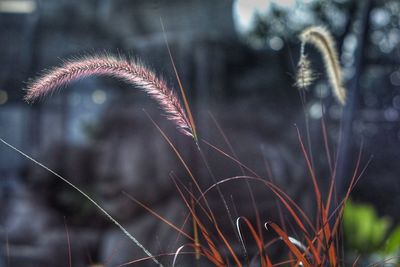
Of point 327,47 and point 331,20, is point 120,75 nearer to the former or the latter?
point 327,47

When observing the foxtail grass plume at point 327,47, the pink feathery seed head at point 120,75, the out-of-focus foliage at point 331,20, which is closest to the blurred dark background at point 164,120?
the out-of-focus foliage at point 331,20

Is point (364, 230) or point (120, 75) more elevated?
point (120, 75)

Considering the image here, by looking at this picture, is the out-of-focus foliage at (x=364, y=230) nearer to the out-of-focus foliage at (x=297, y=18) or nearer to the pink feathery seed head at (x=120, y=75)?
the out-of-focus foliage at (x=297, y=18)

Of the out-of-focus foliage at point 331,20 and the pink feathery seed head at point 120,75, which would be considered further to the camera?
the out-of-focus foliage at point 331,20

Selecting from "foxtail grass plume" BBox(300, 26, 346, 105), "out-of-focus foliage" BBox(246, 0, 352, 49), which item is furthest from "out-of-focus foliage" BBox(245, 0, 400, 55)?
"foxtail grass plume" BBox(300, 26, 346, 105)

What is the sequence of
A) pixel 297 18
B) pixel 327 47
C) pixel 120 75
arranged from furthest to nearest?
pixel 297 18 → pixel 327 47 → pixel 120 75

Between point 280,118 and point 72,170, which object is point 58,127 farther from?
point 280,118

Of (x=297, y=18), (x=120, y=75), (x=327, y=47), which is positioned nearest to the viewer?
(x=120, y=75)

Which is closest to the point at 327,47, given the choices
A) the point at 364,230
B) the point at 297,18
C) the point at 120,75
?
the point at 120,75
